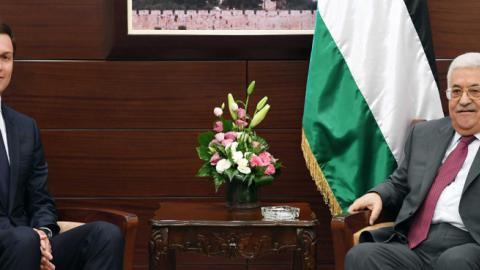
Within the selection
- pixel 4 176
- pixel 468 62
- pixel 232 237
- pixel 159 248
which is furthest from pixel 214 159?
pixel 468 62

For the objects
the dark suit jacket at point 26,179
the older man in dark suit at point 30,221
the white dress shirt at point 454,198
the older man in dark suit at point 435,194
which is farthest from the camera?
the dark suit jacket at point 26,179

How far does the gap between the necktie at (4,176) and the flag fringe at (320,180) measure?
4.84 ft

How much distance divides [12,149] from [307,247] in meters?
1.39

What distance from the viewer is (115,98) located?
177 inches

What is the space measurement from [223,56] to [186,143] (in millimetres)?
520

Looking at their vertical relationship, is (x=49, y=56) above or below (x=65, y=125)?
above

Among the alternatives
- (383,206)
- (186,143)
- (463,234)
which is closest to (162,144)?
(186,143)

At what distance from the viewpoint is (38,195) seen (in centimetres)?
372

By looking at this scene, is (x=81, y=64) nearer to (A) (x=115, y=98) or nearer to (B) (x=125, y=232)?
(A) (x=115, y=98)

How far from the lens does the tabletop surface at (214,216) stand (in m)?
3.70

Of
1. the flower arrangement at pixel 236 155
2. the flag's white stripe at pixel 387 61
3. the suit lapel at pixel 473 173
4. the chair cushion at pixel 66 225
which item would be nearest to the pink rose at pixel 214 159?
the flower arrangement at pixel 236 155

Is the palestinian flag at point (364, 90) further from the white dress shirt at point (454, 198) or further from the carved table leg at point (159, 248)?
the carved table leg at point (159, 248)

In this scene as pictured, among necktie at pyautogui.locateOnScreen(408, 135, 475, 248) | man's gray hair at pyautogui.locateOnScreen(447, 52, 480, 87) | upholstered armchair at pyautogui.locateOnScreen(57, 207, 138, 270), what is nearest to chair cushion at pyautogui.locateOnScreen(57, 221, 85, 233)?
upholstered armchair at pyautogui.locateOnScreen(57, 207, 138, 270)

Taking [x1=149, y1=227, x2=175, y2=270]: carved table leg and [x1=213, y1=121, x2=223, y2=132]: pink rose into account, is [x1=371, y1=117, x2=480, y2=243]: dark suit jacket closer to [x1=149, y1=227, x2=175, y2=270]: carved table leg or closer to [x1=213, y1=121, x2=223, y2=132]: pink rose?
[x1=213, y1=121, x2=223, y2=132]: pink rose
